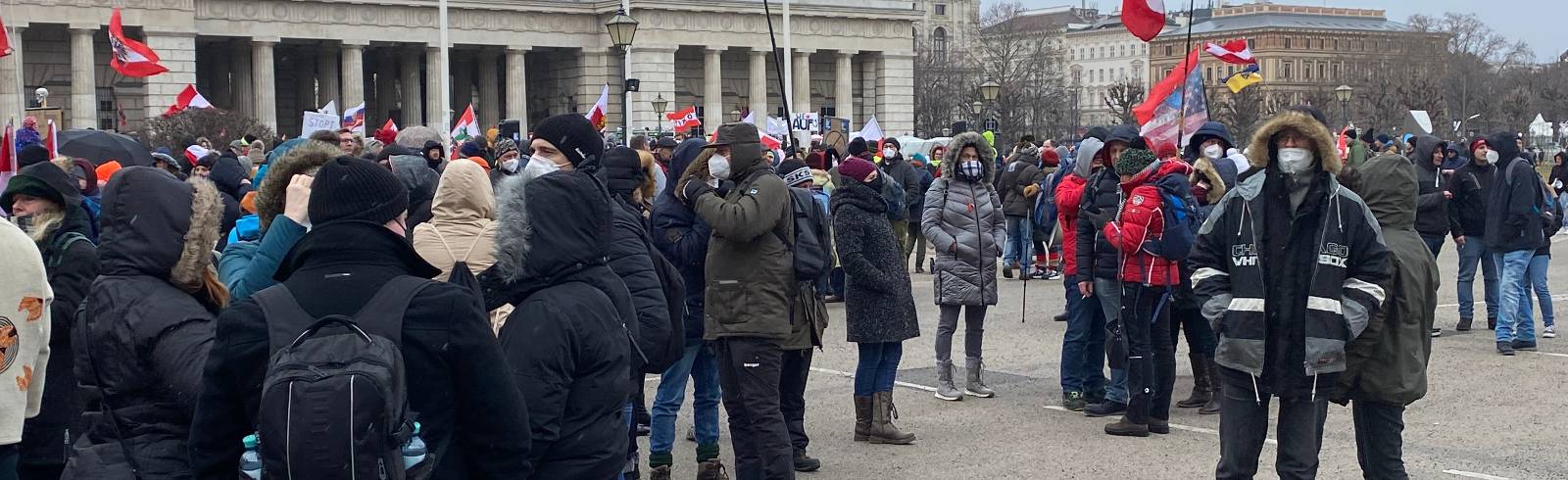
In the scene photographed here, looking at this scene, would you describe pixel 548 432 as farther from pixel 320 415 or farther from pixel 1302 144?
pixel 1302 144

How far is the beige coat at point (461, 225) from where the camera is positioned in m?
5.87

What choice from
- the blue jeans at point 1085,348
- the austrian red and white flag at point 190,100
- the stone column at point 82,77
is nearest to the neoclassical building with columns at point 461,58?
the stone column at point 82,77

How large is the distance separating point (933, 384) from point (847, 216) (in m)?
2.55

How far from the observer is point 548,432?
4.82 m

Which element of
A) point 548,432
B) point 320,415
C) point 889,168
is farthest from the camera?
point 889,168

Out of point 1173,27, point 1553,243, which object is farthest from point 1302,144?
point 1173,27

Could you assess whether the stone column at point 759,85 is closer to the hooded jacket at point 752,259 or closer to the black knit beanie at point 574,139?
the hooded jacket at point 752,259

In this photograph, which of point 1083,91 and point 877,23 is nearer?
point 877,23

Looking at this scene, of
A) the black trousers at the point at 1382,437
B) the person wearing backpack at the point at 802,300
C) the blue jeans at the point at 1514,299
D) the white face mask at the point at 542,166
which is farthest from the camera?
the blue jeans at the point at 1514,299

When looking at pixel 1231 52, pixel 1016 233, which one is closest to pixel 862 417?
pixel 1016 233

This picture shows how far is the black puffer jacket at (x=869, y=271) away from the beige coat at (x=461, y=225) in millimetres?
3602

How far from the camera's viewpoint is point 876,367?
9.49m

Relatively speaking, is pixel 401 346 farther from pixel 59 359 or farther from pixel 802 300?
pixel 802 300

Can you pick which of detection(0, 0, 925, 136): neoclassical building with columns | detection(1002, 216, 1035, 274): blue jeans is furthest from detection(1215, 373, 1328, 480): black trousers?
detection(0, 0, 925, 136): neoclassical building with columns
